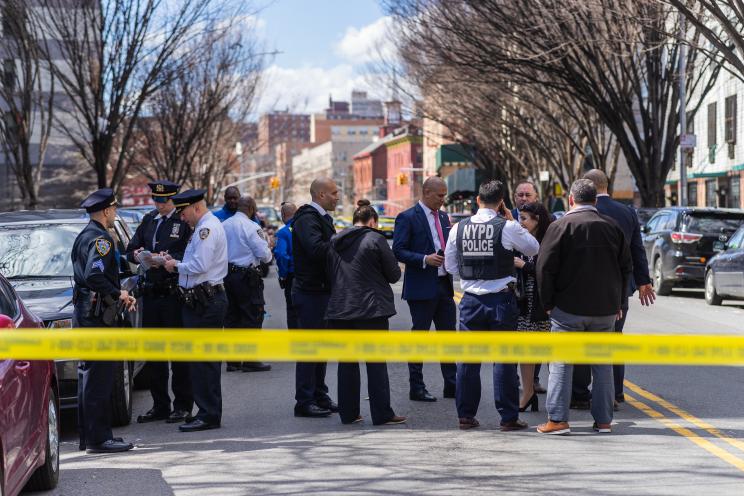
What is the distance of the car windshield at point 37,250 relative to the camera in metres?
10.0

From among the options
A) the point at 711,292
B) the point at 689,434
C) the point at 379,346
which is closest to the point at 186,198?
the point at 379,346

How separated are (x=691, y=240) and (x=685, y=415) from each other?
495 inches

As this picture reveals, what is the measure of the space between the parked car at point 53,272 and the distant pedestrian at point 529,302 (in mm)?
3304

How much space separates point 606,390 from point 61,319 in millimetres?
4265

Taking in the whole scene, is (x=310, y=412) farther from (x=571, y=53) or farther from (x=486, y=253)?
(x=571, y=53)

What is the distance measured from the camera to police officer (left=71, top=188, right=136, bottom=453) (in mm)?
8133

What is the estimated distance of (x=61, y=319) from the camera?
8.91 meters

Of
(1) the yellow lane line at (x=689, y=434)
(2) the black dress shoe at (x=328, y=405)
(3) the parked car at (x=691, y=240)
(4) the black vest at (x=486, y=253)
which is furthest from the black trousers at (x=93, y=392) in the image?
(3) the parked car at (x=691, y=240)

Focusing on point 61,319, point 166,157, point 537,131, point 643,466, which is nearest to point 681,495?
point 643,466

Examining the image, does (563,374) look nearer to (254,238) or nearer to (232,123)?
(254,238)

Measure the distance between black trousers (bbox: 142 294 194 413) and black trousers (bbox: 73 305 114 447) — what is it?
3.98 feet

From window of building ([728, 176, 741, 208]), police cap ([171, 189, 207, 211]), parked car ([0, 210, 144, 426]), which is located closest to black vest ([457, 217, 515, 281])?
police cap ([171, 189, 207, 211])

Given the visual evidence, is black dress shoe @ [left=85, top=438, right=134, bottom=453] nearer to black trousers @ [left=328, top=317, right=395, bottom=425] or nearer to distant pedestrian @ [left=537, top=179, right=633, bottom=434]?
black trousers @ [left=328, top=317, right=395, bottom=425]

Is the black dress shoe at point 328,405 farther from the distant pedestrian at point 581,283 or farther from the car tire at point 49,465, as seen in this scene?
the car tire at point 49,465
